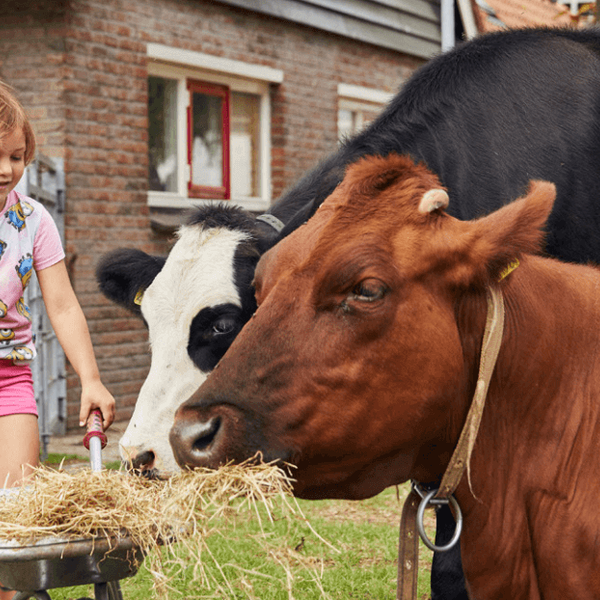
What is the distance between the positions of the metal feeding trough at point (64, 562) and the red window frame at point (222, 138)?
676 centimetres

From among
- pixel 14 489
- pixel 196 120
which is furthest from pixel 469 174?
pixel 196 120

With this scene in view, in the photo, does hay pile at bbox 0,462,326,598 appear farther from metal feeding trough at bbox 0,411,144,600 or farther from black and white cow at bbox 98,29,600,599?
black and white cow at bbox 98,29,600,599

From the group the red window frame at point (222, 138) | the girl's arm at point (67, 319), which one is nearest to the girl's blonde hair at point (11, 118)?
the girl's arm at point (67, 319)

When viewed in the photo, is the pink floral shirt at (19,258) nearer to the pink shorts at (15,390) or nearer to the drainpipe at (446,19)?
the pink shorts at (15,390)

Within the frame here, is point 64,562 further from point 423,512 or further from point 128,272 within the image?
point 128,272

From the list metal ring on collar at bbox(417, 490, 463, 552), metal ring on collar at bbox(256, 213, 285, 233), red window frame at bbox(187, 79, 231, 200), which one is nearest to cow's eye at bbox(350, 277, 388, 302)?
metal ring on collar at bbox(417, 490, 463, 552)

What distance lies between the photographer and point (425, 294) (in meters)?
2.19

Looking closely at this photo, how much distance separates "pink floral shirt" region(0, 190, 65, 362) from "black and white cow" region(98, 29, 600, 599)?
1.73 feet

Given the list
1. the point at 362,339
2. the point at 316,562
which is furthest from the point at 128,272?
the point at 362,339

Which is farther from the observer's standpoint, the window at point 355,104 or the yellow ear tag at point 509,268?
the window at point 355,104

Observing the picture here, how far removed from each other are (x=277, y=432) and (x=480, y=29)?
9704 mm

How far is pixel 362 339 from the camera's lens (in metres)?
2.17

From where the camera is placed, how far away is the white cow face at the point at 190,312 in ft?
11.5

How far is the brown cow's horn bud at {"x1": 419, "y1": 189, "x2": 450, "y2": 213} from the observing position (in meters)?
2.19
